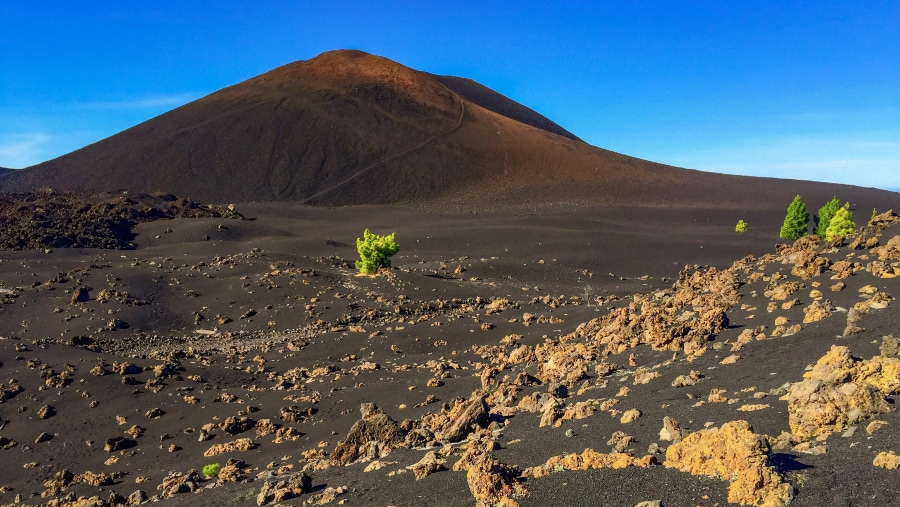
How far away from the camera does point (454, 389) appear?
15.7m

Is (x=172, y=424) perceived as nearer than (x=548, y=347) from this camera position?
Yes

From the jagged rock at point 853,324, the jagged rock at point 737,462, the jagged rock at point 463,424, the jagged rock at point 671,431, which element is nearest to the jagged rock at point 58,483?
the jagged rock at point 463,424

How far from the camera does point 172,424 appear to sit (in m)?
15.5

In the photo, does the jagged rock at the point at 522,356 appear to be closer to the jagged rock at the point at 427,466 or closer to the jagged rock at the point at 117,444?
the jagged rock at the point at 427,466

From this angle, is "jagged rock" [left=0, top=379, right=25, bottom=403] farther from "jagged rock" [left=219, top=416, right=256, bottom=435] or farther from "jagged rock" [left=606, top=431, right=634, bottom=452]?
"jagged rock" [left=606, top=431, right=634, bottom=452]

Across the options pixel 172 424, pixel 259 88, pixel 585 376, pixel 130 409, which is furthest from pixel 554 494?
pixel 259 88

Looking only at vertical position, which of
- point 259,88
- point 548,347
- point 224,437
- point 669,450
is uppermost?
point 259,88

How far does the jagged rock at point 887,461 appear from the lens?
587 centimetres

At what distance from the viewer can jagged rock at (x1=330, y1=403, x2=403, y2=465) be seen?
10.2 metres

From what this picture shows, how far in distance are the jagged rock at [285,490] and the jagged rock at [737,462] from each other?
4818 millimetres

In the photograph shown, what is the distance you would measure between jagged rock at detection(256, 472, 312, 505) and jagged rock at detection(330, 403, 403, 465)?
4.71 ft

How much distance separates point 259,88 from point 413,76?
26.9 meters

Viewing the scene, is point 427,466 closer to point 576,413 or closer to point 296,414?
point 576,413

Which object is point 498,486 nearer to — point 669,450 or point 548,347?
point 669,450
